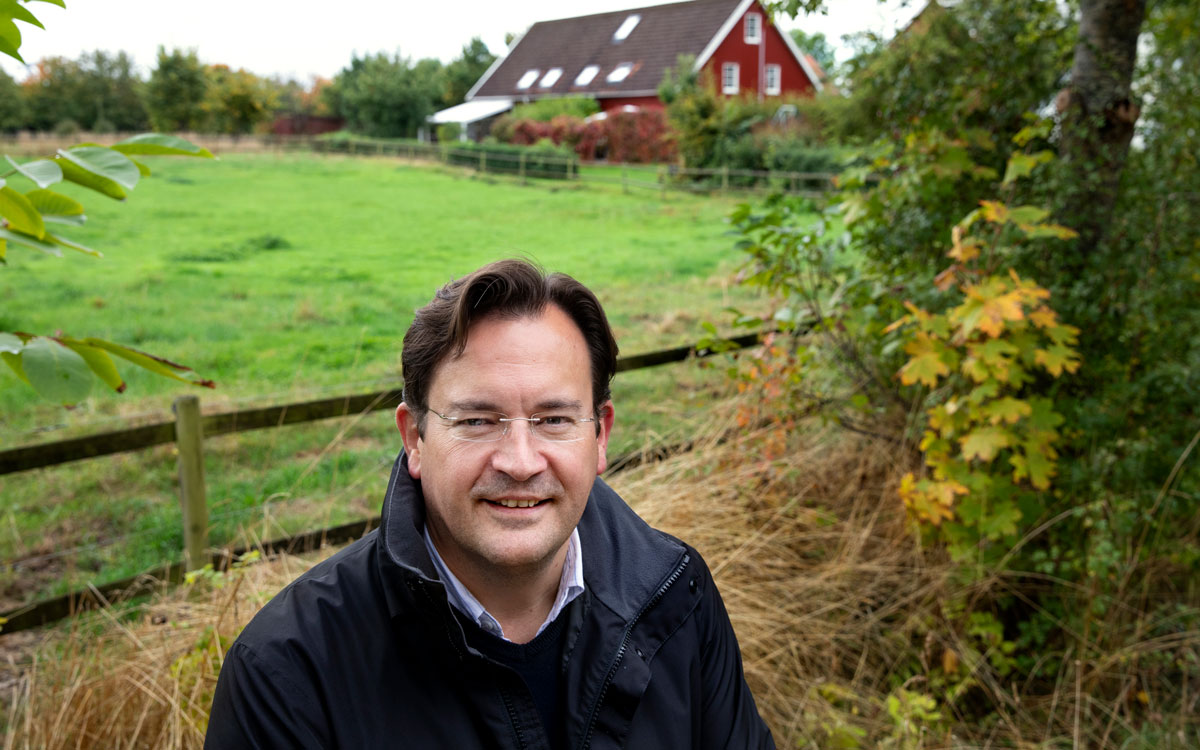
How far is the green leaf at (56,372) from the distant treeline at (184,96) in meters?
42.5

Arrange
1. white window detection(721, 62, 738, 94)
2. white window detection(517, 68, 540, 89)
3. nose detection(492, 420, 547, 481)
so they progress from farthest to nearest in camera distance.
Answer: white window detection(517, 68, 540, 89) < white window detection(721, 62, 738, 94) < nose detection(492, 420, 547, 481)

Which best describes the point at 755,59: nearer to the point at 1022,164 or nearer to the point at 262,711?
the point at 1022,164

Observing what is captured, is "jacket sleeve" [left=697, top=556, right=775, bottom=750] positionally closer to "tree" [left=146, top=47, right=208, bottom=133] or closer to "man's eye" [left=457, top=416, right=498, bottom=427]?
"man's eye" [left=457, top=416, right=498, bottom=427]

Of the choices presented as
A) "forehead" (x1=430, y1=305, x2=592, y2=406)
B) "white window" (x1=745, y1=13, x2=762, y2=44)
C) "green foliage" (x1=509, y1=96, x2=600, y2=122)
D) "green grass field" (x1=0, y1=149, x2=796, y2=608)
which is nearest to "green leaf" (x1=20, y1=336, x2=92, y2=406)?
"forehead" (x1=430, y1=305, x2=592, y2=406)

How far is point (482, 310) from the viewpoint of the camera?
1.62 metres

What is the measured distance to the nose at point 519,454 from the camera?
1.57m

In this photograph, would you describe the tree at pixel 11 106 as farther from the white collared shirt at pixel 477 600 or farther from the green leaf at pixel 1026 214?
the white collared shirt at pixel 477 600

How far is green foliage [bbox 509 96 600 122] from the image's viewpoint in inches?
1348

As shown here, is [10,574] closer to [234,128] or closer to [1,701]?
[1,701]

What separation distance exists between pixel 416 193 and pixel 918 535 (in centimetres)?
1875

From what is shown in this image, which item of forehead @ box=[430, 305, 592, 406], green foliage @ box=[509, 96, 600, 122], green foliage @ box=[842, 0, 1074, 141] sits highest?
green foliage @ box=[509, 96, 600, 122]

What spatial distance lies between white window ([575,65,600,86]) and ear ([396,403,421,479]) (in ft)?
125

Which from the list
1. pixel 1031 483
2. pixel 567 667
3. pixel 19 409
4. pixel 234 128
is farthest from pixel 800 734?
pixel 234 128

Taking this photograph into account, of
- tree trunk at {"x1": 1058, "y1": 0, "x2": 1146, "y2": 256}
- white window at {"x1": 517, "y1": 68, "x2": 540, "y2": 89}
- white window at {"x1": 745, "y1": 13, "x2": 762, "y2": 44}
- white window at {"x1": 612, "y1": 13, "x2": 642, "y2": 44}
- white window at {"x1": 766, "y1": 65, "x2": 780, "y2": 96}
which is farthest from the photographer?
white window at {"x1": 517, "y1": 68, "x2": 540, "y2": 89}
